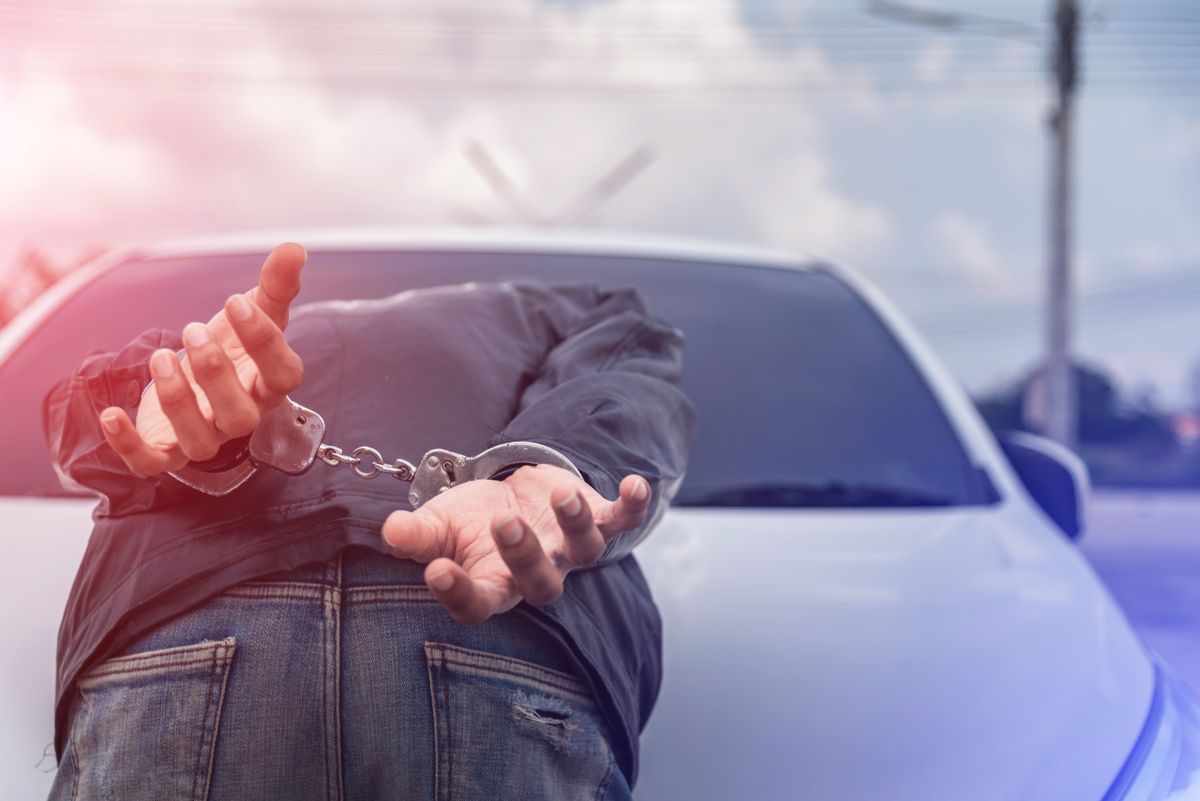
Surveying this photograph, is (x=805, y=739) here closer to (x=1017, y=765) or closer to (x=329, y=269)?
(x=1017, y=765)

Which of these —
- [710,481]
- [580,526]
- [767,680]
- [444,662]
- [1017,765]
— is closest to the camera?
[580,526]

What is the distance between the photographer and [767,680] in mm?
1463

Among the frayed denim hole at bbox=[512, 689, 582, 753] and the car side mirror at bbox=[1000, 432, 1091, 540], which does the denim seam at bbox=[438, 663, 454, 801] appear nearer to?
the frayed denim hole at bbox=[512, 689, 582, 753]

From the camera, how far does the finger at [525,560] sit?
0.82 meters

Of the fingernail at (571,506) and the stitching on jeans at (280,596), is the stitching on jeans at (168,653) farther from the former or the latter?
the fingernail at (571,506)

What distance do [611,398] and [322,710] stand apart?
415 mm

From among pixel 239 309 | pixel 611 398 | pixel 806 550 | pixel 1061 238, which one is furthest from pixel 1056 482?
pixel 1061 238

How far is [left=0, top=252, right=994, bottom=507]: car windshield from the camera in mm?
2031

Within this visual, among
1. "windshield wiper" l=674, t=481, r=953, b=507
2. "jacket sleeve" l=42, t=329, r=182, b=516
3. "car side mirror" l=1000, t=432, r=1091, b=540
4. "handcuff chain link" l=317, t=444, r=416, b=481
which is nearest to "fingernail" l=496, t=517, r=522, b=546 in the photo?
"handcuff chain link" l=317, t=444, r=416, b=481

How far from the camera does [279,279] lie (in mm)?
938

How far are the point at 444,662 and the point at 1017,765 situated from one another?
757 mm

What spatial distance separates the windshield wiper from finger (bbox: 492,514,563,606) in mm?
1063

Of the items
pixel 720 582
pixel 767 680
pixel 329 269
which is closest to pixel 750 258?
pixel 329 269

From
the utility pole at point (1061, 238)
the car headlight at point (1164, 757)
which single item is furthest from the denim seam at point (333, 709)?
the utility pole at point (1061, 238)
